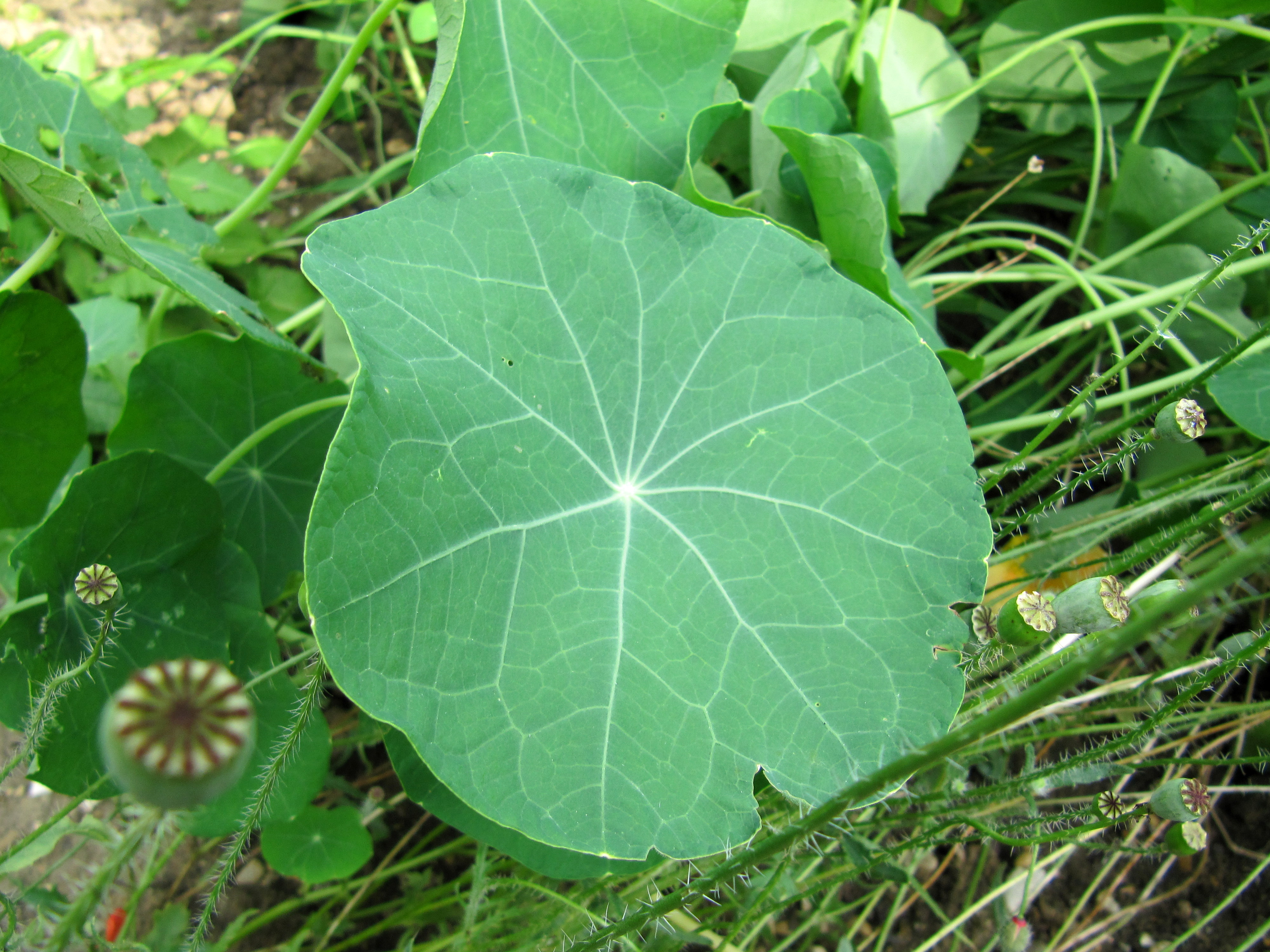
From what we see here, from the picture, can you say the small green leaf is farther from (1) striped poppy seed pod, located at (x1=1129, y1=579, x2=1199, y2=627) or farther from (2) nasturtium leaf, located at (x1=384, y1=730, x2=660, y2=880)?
(2) nasturtium leaf, located at (x1=384, y1=730, x2=660, y2=880)

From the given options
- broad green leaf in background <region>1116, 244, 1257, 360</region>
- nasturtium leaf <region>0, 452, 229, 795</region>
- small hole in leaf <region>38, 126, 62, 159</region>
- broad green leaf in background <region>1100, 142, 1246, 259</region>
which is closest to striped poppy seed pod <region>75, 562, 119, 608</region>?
nasturtium leaf <region>0, 452, 229, 795</region>

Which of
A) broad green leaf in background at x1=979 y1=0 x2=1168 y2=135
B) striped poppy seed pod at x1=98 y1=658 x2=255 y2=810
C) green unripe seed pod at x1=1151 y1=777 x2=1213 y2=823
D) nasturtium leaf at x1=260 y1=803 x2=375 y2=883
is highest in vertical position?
striped poppy seed pod at x1=98 y1=658 x2=255 y2=810

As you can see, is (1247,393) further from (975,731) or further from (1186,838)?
(975,731)

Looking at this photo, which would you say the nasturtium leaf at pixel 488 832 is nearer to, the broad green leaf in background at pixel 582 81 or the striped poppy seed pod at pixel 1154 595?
the striped poppy seed pod at pixel 1154 595

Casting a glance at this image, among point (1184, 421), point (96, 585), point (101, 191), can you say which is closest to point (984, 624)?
point (1184, 421)

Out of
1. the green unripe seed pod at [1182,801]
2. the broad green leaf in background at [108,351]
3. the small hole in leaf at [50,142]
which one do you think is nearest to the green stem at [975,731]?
the green unripe seed pod at [1182,801]
